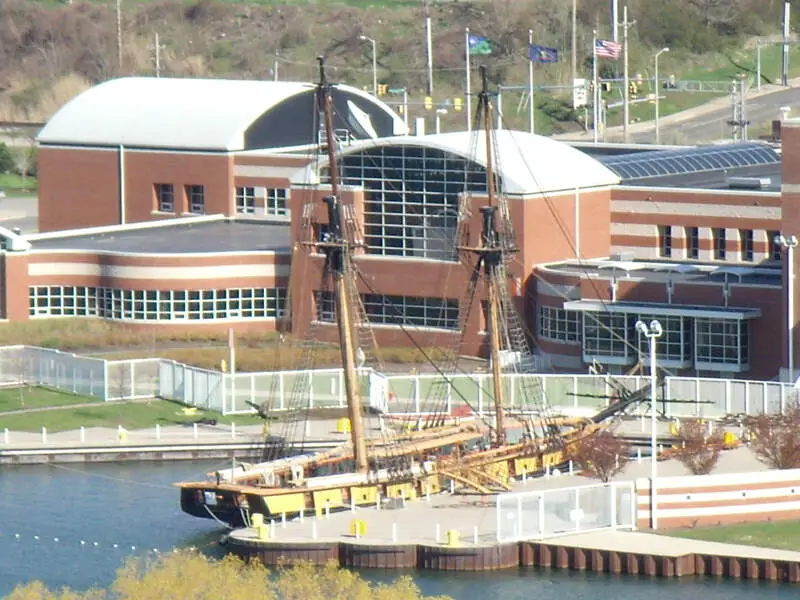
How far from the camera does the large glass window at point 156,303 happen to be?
284ft

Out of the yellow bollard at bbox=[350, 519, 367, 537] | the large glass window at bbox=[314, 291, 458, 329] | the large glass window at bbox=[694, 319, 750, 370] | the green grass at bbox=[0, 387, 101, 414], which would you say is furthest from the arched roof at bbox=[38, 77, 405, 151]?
the yellow bollard at bbox=[350, 519, 367, 537]

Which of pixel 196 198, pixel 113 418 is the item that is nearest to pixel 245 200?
pixel 196 198

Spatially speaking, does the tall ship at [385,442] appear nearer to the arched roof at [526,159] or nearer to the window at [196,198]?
the arched roof at [526,159]

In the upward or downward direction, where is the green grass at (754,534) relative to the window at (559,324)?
downward

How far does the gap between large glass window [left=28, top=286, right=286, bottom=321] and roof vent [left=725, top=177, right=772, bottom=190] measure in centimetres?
1471

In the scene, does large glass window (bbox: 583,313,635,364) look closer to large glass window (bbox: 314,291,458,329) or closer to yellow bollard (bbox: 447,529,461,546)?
large glass window (bbox: 314,291,458,329)

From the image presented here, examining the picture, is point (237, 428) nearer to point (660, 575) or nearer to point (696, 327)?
point (696, 327)

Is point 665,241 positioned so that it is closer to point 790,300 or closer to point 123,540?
point 790,300

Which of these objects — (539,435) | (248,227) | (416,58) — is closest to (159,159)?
(248,227)

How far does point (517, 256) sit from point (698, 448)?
67.1 feet

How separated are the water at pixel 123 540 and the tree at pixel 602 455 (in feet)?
19.5

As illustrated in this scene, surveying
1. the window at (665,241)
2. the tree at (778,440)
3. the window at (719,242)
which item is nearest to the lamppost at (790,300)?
the window at (719,242)

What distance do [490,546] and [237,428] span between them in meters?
16.4

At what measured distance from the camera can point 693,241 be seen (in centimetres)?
8488
